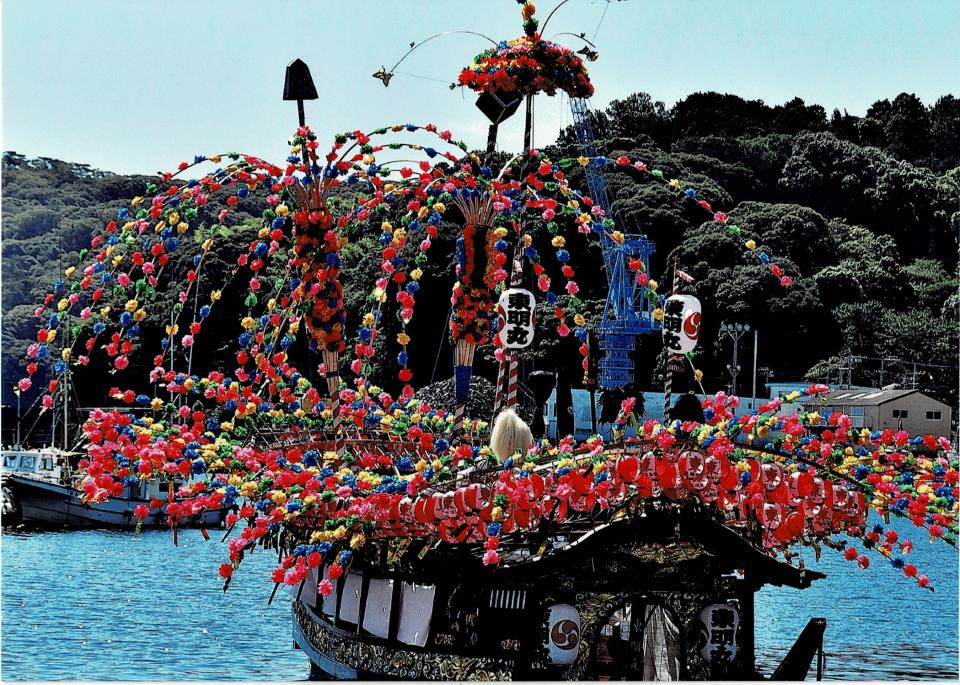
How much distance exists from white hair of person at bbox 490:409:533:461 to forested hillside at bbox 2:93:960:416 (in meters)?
27.2

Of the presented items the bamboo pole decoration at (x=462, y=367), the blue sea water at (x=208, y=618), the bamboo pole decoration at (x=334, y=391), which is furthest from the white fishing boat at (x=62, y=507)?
the bamboo pole decoration at (x=334, y=391)

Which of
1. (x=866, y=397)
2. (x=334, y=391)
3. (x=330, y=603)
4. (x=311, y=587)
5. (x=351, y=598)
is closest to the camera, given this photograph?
(x=351, y=598)

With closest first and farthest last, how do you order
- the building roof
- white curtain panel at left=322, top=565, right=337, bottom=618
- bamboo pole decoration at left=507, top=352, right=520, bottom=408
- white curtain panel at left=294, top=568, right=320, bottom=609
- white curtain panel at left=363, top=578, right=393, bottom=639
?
1. white curtain panel at left=363, top=578, right=393, bottom=639
2. white curtain panel at left=322, top=565, right=337, bottom=618
3. bamboo pole decoration at left=507, top=352, right=520, bottom=408
4. white curtain panel at left=294, top=568, right=320, bottom=609
5. the building roof

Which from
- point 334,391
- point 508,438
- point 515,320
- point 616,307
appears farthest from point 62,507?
point 508,438

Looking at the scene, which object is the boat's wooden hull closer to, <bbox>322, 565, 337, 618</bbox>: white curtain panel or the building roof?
the building roof

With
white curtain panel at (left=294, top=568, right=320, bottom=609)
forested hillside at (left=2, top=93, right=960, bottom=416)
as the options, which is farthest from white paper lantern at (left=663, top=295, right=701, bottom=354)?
forested hillside at (left=2, top=93, right=960, bottom=416)

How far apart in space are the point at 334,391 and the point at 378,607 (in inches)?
88.8

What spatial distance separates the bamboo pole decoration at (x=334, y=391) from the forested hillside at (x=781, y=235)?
80.4ft

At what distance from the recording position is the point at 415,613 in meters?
9.31

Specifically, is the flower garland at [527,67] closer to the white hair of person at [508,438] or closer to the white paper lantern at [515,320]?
the white paper lantern at [515,320]

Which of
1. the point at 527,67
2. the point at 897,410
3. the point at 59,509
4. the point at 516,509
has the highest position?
the point at 527,67

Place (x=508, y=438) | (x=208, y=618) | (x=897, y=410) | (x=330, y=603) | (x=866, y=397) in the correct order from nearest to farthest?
1. (x=508, y=438)
2. (x=330, y=603)
3. (x=208, y=618)
4. (x=866, y=397)
5. (x=897, y=410)

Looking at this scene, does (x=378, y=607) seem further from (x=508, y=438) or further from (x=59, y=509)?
(x=59, y=509)

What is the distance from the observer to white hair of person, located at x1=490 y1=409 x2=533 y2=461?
361 inches
